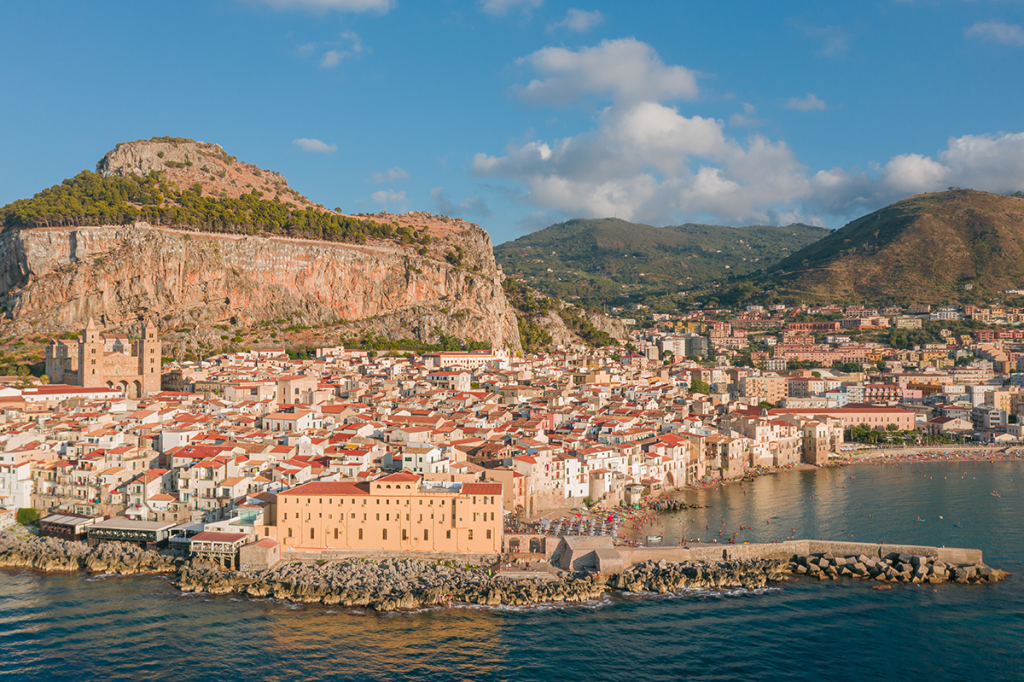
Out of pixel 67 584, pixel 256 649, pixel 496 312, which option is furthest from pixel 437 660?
pixel 496 312

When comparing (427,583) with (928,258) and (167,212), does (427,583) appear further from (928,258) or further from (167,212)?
(928,258)

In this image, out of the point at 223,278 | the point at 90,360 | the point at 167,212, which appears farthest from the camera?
the point at 167,212

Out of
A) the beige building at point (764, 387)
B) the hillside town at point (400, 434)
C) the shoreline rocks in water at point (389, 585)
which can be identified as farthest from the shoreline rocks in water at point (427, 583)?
the beige building at point (764, 387)

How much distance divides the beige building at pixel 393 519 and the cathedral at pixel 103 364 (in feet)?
108

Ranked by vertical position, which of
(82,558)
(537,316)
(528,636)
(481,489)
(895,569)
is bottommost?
(528,636)

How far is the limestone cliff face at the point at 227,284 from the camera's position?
2721 inches

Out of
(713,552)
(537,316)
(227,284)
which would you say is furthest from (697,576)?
(537,316)

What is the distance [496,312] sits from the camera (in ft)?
290

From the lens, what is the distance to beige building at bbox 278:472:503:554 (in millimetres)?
26438

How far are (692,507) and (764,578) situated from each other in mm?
10579

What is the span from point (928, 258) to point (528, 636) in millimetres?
138719

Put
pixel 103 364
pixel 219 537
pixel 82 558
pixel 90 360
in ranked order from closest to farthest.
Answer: pixel 219 537 < pixel 82 558 < pixel 90 360 < pixel 103 364

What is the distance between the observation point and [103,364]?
179 feet

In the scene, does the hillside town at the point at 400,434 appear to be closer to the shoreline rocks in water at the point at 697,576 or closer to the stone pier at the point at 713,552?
the stone pier at the point at 713,552
